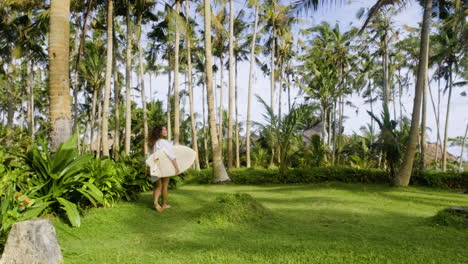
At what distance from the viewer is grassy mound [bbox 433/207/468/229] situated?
14.6 feet

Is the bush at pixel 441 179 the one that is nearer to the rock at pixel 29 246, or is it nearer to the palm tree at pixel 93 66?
the rock at pixel 29 246

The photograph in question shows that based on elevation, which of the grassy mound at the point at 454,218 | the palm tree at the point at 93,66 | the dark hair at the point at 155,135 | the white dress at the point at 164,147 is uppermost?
the palm tree at the point at 93,66

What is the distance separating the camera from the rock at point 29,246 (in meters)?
2.86

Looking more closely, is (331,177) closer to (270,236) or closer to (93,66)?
(270,236)

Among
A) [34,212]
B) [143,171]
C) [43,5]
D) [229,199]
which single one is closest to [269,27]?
[43,5]

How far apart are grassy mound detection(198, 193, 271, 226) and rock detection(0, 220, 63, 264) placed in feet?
7.00

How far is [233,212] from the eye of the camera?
4.76m

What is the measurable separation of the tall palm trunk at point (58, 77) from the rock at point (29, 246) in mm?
2849

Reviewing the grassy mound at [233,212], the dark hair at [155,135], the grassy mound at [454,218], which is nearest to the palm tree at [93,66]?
the dark hair at [155,135]

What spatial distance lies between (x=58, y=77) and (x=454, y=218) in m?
6.45

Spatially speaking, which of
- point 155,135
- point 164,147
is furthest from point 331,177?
point 155,135

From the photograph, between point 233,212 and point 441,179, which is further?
point 441,179

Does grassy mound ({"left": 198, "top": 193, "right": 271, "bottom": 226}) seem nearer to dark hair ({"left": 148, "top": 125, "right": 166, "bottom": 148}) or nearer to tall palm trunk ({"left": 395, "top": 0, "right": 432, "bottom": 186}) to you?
dark hair ({"left": 148, "top": 125, "right": 166, "bottom": 148})

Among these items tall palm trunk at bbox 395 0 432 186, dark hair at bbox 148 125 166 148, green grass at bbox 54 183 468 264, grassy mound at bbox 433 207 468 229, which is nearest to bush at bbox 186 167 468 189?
tall palm trunk at bbox 395 0 432 186
